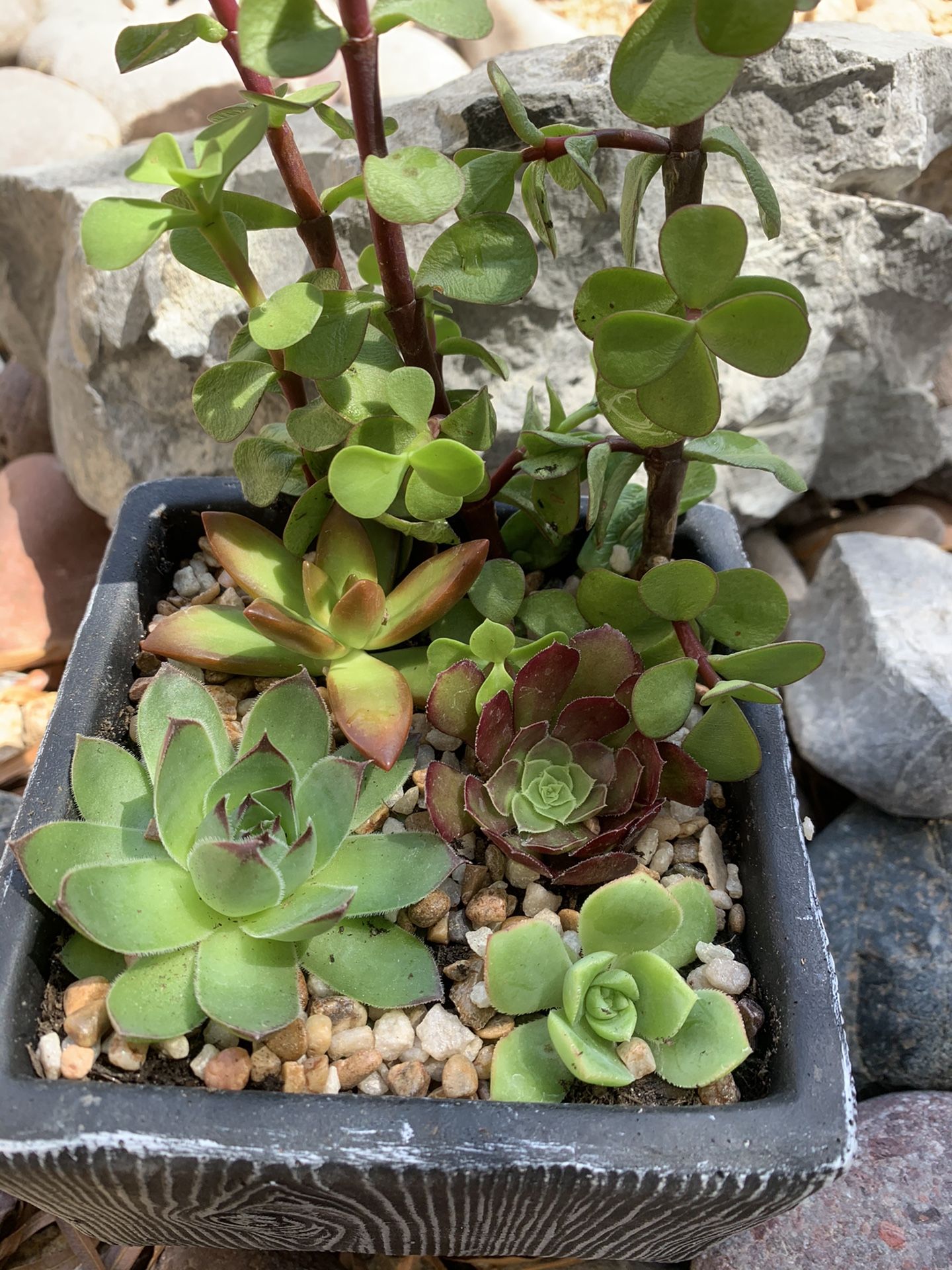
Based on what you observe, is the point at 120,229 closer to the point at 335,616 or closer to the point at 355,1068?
the point at 335,616

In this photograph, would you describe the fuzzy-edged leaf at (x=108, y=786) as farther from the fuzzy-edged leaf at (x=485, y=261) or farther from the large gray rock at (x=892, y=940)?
the large gray rock at (x=892, y=940)

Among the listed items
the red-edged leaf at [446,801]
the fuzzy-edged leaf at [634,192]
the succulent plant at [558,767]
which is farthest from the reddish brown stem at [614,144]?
the red-edged leaf at [446,801]

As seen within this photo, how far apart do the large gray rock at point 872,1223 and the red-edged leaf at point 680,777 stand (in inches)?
16.2

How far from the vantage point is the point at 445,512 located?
0.83 metres

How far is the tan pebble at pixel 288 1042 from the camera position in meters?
0.73

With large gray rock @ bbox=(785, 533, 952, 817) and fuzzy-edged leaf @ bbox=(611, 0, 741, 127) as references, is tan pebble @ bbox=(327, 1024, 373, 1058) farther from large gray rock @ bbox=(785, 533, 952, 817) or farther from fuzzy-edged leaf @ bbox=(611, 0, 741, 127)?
large gray rock @ bbox=(785, 533, 952, 817)

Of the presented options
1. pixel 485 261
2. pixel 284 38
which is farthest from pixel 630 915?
pixel 284 38

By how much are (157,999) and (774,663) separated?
1.73 feet

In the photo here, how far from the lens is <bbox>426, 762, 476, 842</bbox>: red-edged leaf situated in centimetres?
81

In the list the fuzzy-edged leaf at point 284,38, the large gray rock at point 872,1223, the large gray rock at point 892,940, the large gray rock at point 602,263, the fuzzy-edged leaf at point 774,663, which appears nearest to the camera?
the fuzzy-edged leaf at point 284,38

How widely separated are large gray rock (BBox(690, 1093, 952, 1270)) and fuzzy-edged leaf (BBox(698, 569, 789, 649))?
1.68 ft

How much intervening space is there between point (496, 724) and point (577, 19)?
282 centimetres

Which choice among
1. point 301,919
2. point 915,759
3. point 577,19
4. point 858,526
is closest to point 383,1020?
point 301,919

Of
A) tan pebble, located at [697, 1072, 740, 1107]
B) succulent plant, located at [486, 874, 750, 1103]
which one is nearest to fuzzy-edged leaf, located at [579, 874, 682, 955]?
succulent plant, located at [486, 874, 750, 1103]
